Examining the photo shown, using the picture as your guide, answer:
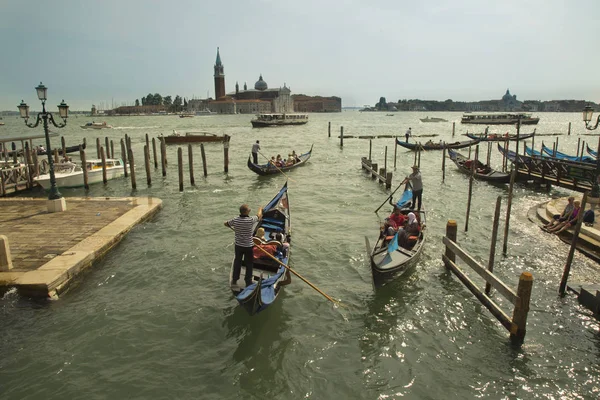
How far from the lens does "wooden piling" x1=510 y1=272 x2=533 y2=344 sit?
475 centimetres

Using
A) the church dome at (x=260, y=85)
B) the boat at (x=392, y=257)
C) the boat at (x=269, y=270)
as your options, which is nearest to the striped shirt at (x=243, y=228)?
the boat at (x=269, y=270)

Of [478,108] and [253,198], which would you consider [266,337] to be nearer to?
[253,198]

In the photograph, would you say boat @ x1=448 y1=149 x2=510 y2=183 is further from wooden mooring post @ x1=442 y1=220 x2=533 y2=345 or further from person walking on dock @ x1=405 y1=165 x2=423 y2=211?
wooden mooring post @ x1=442 y1=220 x2=533 y2=345

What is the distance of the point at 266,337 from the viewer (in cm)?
548

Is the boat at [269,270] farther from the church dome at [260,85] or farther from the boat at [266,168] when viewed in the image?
the church dome at [260,85]

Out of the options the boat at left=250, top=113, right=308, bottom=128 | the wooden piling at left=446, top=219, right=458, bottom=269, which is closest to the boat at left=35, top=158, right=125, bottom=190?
the wooden piling at left=446, top=219, right=458, bottom=269

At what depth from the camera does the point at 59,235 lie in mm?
8078

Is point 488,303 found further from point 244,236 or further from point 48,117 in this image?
point 48,117

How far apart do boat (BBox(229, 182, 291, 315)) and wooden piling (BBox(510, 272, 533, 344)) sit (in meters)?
3.11

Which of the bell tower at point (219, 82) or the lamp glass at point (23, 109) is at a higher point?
the bell tower at point (219, 82)

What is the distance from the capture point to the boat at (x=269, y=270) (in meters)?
5.10

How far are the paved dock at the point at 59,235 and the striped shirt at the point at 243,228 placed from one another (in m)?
3.03

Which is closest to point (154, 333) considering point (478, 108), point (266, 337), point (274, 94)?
point (266, 337)

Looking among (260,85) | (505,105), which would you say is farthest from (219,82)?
(505,105)
